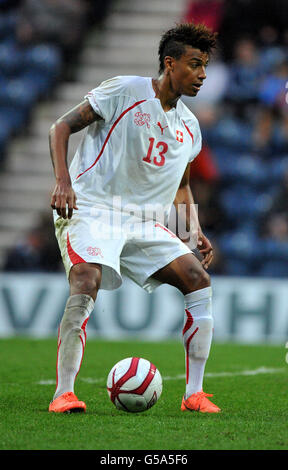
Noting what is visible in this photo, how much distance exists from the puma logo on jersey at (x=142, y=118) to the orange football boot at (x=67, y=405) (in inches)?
64.7

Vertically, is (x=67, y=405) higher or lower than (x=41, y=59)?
lower

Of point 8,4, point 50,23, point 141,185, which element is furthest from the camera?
point 8,4

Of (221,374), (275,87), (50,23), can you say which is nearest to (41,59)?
(50,23)

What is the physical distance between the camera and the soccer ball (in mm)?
4809

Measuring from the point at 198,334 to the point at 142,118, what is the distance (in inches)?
52.6

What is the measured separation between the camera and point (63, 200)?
184 inches

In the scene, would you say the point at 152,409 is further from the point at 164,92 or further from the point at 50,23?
the point at 50,23

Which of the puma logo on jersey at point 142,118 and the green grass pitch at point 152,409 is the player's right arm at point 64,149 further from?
the green grass pitch at point 152,409

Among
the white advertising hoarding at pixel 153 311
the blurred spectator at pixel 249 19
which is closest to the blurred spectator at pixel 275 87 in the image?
the blurred spectator at pixel 249 19

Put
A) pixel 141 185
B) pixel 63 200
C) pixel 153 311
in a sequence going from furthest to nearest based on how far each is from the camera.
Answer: pixel 153 311
pixel 141 185
pixel 63 200

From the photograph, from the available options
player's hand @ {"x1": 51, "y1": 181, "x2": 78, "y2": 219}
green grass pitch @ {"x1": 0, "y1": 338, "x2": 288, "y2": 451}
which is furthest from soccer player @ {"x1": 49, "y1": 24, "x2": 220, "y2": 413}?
green grass pitch @ {"x1": 0, "y1": 338, "x2": 288, "y2": 451}

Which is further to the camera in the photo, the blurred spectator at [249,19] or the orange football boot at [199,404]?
the blurred spectator at [249,19]

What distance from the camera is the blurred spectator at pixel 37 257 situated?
39.0 feet
